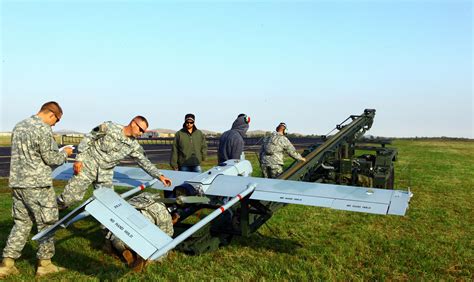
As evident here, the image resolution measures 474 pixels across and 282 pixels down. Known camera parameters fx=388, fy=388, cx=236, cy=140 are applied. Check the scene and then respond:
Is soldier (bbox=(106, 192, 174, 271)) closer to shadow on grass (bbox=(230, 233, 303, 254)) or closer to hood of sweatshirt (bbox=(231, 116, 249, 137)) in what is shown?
shadow on grass (bbox=(230, 233, 303, 254))

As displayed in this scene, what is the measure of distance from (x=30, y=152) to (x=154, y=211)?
2.01 meters

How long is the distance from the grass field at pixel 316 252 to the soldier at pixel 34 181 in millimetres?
362

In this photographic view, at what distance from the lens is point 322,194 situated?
605 centimetres

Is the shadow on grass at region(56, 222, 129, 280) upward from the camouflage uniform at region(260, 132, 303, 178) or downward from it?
downward

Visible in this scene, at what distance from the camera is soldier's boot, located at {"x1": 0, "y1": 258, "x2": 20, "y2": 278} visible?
563 cm

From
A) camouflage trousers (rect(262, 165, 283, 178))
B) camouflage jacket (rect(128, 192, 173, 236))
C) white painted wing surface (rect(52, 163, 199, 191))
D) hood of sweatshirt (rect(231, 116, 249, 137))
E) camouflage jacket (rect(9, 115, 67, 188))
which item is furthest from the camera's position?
camouflage trousers (rect(262, 165, 283, 178))

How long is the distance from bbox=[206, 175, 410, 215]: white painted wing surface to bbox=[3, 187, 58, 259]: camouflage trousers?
252 centimetres

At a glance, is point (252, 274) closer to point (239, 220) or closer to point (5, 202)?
point (239, 220)

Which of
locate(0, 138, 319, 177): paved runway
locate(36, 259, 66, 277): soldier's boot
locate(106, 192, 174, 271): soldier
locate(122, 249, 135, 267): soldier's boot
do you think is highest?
locate(106, 192, 174, 271): soldier

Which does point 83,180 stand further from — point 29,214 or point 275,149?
point 275,149

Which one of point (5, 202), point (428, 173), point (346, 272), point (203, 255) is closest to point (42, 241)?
point (203, 255)

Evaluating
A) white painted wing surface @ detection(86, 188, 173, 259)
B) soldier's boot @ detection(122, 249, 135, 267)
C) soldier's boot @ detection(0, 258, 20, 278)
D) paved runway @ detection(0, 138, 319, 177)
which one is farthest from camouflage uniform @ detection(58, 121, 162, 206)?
paved runway @ detection(0, 138, 319, 177)

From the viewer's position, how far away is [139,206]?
618 centimetres

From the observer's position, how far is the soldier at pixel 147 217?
603 centimetres
